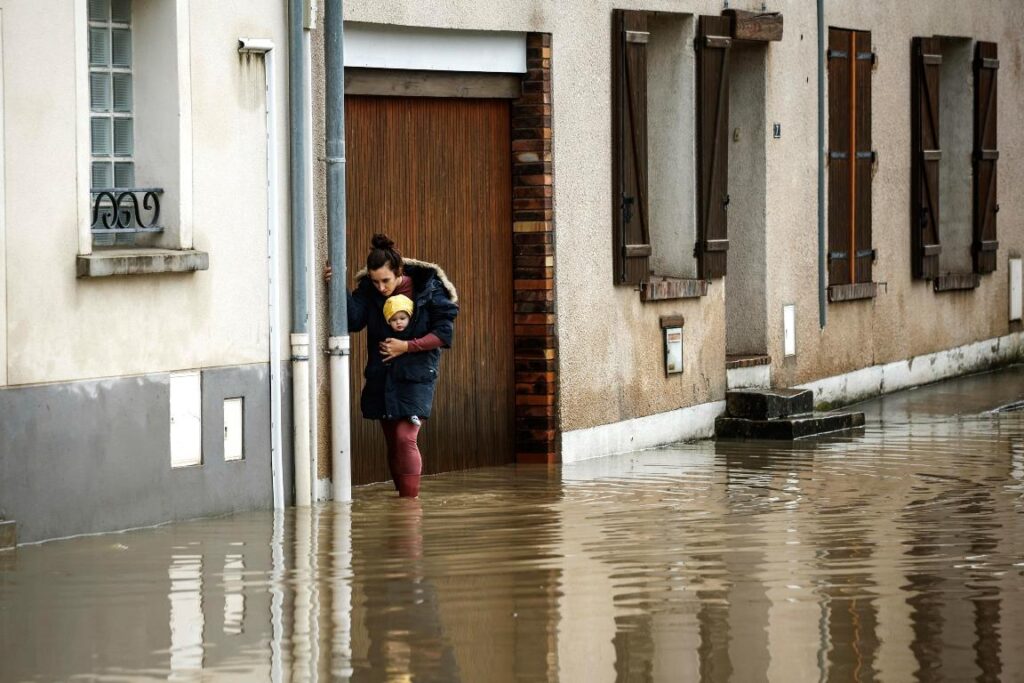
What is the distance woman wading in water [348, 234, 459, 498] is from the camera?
11695mm

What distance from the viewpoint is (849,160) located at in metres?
18.3

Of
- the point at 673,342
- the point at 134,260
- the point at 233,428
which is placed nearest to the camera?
the point at 134,260

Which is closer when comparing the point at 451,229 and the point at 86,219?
the point at 86,219

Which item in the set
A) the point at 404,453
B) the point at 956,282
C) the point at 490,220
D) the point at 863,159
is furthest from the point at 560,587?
the point at 956,282

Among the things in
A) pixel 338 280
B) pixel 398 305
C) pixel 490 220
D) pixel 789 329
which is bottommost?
pixel 789 329

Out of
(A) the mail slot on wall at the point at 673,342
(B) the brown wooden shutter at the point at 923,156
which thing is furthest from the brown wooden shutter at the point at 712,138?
(B) the brown wooden shutter at the point at 923,156

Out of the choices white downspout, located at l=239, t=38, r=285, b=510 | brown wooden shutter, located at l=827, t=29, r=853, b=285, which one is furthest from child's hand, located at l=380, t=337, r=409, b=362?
brown wooden shutter, located at l=827, t=29, r=853, b=285

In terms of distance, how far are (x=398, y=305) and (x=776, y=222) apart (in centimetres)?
599

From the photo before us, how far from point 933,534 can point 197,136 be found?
421 cm

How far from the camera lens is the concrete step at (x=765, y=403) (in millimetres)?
15945

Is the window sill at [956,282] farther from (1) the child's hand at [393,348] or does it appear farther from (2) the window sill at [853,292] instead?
(1) the child's hand at [393,348]

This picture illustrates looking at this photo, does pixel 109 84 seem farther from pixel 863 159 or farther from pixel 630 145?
pixel 863 159

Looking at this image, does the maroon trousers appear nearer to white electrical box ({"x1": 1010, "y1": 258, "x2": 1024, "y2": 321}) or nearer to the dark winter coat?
the dark winter coat

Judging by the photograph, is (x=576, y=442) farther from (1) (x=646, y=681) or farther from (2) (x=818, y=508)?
(1) (x=646, y=681)
